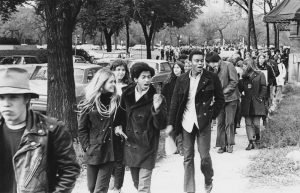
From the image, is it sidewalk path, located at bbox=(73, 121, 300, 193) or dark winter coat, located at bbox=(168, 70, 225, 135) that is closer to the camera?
dark winter coat, located at bbox=(168, 70, 225, 135)

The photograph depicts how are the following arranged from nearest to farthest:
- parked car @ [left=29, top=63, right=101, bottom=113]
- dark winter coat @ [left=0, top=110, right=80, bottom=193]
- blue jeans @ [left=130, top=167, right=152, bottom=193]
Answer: dark winter coat @ [left=0, top=110, right=80, bottom=193] < blue jeans @ [left=130, top=167, right=152, bottom=193] < parked car @ [left=29, top=63, right=101, bottom=113]

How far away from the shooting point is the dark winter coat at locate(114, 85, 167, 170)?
17.9 feet

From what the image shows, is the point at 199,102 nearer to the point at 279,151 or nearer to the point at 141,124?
the point at 141,124

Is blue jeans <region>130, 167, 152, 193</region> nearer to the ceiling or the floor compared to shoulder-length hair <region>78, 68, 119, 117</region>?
nearer to the floor

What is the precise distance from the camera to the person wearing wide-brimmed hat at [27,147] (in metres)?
2.80

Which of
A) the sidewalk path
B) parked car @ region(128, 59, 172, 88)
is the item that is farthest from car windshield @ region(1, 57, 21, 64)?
the sidewalk path

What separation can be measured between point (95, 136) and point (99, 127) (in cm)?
10

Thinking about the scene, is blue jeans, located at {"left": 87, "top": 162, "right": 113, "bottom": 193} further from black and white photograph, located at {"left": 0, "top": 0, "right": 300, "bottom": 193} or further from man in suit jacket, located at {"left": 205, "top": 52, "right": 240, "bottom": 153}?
man in suit jacket, located at {"left": 205, "top": 52, "right": 240, "bottom": 153}

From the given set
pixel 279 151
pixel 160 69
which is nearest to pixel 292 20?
pixel 160 69

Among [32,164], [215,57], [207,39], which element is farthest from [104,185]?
[207,39]

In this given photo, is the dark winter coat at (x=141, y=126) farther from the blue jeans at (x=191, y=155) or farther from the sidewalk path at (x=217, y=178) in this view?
the sidewalk path at (x=217, y=178)

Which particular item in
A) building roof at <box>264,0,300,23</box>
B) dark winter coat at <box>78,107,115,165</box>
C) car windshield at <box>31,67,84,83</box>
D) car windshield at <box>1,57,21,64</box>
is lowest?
dark winter coat at <box>78,107,115,165</box>

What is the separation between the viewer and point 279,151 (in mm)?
8156

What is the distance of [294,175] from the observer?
7.06m
